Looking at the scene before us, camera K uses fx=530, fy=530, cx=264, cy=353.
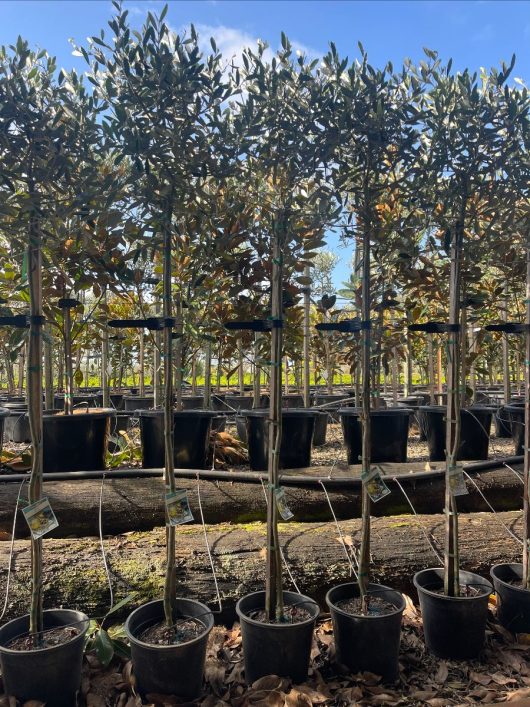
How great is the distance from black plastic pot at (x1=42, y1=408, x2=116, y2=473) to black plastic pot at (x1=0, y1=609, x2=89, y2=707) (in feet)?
6.03

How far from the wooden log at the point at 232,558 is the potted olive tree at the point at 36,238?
292 mm

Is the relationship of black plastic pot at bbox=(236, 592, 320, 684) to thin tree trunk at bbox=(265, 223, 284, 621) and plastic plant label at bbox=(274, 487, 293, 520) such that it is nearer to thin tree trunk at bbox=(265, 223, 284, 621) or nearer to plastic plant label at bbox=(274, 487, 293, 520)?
thin tree trunk at bbox=(265, 223, 284, 621)

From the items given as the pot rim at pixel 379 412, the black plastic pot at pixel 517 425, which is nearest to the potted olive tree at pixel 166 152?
the pot rim at pixel 379 412

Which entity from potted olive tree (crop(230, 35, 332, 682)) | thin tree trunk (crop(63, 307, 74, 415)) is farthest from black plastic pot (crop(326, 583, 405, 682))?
thin tree trunk (crop(63, 307, 74, 415))

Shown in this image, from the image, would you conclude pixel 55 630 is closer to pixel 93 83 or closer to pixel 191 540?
pixel 191 540

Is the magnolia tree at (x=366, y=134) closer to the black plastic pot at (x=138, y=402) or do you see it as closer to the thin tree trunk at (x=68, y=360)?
the thin tree trunk at (x=68, y=360)

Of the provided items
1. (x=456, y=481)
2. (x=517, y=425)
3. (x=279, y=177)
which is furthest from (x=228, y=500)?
(x=517, y=425)

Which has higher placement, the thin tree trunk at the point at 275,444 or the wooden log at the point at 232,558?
the thin tree trunk at the point at 275,444

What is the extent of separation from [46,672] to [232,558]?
0.95 metres

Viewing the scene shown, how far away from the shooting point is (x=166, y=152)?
6.40ft

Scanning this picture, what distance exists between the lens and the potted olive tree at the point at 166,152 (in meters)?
1.84

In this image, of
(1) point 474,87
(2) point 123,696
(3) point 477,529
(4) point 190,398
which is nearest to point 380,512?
(3) point 477,529

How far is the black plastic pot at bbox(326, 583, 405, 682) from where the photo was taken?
2.01 m

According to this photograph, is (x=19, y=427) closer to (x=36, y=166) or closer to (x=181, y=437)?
(x=181, y=437)
